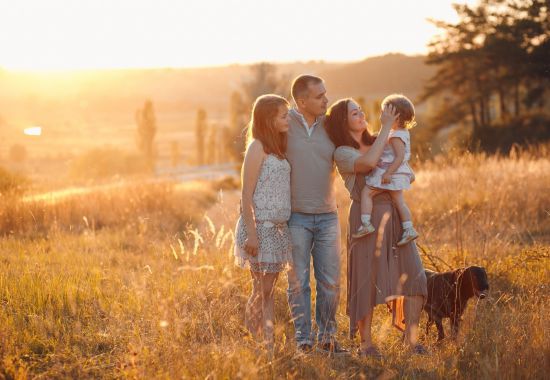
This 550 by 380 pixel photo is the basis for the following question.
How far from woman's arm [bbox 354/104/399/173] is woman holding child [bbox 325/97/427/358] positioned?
0.02 metres

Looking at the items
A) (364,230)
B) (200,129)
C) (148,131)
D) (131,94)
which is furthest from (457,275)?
Result: (131,94)

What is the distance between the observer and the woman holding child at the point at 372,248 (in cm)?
457

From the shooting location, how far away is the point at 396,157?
4.52 meters

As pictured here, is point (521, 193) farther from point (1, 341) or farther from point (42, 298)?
point (1, 341)

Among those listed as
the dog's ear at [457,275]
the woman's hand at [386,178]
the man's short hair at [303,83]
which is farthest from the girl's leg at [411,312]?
the man's short hair at [303,83]

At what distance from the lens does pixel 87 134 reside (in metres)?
112

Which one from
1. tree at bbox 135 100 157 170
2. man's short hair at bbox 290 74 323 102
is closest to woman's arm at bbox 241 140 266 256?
man's short hair at bbox 290 74 323 102

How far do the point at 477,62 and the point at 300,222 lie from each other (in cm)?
3048

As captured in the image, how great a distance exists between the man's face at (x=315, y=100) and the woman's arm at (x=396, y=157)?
57cm

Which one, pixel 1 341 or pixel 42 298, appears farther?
pixel 42 298

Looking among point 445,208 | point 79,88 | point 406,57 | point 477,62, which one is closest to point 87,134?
point 79,88

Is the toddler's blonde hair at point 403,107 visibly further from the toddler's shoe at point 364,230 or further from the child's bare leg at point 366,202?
the toddler's shoe at point 364,230

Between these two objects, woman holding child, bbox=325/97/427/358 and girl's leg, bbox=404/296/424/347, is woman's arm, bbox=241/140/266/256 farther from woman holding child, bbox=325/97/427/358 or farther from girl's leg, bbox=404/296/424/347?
girl's leg, bbox=404/296/424/347

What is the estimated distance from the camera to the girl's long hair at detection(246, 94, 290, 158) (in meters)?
4.50
